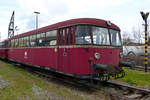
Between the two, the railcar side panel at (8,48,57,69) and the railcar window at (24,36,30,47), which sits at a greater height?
the railcar window at (24,36,30,47)

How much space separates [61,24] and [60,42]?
2.86 feet

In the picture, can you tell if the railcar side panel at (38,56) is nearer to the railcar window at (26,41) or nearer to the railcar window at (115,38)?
the railcar window at (26,41)

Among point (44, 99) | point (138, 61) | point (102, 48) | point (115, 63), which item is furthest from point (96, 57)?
point (138, 61)

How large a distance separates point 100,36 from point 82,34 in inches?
34.2

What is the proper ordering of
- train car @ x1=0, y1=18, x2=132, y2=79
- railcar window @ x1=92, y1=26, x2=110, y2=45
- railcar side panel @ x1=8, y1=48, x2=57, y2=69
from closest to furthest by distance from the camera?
train car @ x1=0, y1=18, x2=132, y2=79, railcar window @ x1=92, y1=26, x2=110, y2=45, railcar side panel @ x1=8, y1=48, x2=57, y2=69

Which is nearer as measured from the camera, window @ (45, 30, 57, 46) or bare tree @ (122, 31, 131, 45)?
window @ (45, 30, 57, 46)

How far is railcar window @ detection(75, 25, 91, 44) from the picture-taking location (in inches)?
263

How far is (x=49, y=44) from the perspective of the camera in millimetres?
8562

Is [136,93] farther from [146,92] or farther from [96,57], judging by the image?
[96,57]

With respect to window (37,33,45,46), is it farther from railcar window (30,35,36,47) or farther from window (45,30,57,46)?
railcar window (30,35,36,47)

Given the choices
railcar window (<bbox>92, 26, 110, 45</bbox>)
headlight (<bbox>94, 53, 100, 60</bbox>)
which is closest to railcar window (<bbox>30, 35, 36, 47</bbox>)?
railcar window (<bbox>92, 26, 110, 45</bbox>)

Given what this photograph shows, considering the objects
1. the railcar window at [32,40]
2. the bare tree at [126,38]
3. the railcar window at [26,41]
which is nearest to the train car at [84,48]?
the railcar window at [32,40]

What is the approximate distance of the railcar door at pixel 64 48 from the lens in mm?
7033

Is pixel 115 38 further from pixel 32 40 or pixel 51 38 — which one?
pixel 32 40
